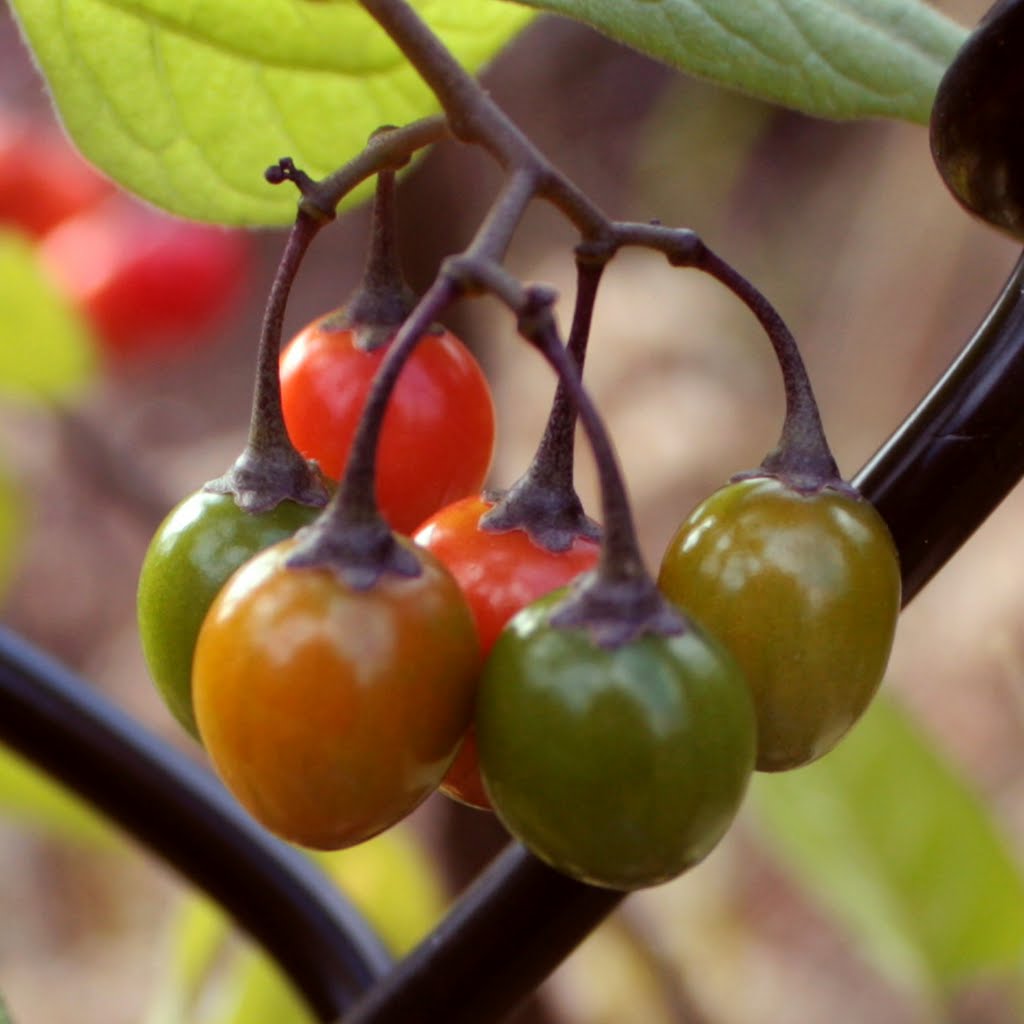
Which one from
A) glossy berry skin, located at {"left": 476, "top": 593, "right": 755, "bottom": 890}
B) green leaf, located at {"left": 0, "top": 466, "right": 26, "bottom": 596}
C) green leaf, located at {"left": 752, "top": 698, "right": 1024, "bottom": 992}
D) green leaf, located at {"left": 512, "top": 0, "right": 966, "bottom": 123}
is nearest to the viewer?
glossy berry skin, located at {"left": 476, "top": 593, "right": 755, "bottom": 890}

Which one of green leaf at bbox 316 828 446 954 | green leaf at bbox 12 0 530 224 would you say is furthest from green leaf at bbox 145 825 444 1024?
green leaf at bbox 12 0 530 224

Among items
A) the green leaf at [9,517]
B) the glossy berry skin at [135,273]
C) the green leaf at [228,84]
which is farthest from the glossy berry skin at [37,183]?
the green leaf at [228,84]

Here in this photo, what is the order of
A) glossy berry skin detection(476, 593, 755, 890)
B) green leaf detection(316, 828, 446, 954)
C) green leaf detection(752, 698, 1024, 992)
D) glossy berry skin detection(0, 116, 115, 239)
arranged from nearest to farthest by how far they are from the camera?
glossy berry skin detection(476, 593, 755, 890), green leaf detection(752, 698, 1024, 992), green leaf detection(316, 828, 446, 954), glossy berry skin detection(0, 116, 115, 239)

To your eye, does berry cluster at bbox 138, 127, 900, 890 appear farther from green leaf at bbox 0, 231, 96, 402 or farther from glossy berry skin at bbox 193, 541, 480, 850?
green leaf at bbox 0, 231, 96, 402

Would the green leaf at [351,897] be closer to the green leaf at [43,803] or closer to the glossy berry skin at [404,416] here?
the green leaf at [43,803]

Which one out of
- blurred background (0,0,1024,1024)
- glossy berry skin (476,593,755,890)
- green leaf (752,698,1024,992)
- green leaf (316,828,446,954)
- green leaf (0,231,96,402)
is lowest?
blurred background (0,0,1024,1024)

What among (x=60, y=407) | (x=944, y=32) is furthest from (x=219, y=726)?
(x=60, y=407)

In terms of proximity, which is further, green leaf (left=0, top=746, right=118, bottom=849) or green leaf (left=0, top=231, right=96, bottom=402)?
green leaf (left=0, top=231, right=96, bottom=402)

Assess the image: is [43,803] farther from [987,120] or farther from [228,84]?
[987,120]

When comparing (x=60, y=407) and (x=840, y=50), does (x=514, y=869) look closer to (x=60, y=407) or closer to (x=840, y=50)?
(x=840, y=50)
